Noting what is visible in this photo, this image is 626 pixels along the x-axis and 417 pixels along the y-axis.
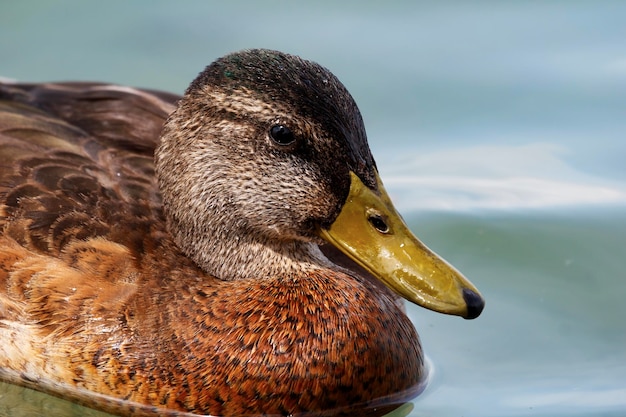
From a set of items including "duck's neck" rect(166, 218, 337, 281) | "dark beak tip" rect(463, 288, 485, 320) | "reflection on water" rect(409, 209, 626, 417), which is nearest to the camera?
"dark beak tip" rect(463, 288, 485, 320)

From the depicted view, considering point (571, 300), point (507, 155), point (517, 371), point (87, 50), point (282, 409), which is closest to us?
point (282, 409)

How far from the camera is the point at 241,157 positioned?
5.96 metres

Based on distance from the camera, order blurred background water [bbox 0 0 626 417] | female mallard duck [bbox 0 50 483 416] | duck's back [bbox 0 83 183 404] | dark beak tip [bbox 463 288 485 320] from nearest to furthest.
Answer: dark beak tip [bbox 463 288 485 320]
female mallard duck [bbox 0 50 483 416]
duck's back [bbox 0 83 183 404]
blurred background water [bbox 0 0 626 417]

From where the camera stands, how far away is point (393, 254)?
19.2 ft

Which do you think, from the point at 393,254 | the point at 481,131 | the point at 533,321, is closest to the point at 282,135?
the point at 393,254

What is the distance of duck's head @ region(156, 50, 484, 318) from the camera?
19.0ft

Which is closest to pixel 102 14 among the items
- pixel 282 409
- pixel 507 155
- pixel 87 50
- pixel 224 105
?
pixel 87 50

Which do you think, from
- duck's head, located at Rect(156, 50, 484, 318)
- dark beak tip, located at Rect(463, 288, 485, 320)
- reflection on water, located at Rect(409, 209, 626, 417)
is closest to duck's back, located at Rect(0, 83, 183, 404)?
duck's head, located at Rect(156, 50, 484, 318)

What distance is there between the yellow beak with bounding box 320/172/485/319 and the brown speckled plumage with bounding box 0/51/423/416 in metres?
0.08

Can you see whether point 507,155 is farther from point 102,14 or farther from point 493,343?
point 102,14

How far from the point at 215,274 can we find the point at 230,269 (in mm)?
99

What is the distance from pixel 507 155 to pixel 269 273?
2.98m

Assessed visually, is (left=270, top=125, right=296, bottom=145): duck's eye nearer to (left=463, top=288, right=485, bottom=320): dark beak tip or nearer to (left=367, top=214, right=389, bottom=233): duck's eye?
(left=367, top=214, right=389, bottom=233): duck's eye

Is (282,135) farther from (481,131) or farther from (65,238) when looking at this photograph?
(481,131)
